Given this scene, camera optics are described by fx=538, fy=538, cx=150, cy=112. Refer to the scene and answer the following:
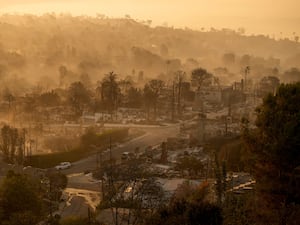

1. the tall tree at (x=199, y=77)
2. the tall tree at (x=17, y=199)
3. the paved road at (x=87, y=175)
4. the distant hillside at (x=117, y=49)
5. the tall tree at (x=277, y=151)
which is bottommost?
the paved road at (x=87, y=175)

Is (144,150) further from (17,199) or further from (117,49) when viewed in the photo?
(117,49)

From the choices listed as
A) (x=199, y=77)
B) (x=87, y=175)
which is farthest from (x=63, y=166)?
(x=199, y=77)

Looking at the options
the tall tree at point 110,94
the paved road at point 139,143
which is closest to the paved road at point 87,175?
the paved road at point 139,143

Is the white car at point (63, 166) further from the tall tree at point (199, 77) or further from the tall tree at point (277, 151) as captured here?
the tall tree at point (199, 77)

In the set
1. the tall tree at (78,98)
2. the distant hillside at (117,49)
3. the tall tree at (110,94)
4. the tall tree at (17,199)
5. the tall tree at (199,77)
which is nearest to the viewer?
the tall tree at (17,199)

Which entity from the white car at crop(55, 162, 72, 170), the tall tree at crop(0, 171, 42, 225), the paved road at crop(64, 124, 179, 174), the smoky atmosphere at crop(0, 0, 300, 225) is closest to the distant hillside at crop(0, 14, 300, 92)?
the smoky atmosphere at crop(0, 0, 300, 225)

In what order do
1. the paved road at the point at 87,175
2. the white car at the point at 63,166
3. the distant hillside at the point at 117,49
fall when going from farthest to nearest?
1. the distant hillside at the point at 117,49
2. the white car at the point at 63,166
3. the paved road at the point at 87,175

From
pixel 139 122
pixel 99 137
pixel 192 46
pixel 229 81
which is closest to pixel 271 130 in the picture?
pixel 99 137

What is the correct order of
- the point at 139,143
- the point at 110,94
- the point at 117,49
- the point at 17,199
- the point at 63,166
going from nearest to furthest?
the point at 17,199 → the point at 63,166 → the point at 139,143 → the point at 110,94 → the point at 117,49

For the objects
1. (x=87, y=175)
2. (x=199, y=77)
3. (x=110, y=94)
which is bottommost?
(x=87, y=175)

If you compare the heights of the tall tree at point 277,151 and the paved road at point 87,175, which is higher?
the tall tree at point 277,151

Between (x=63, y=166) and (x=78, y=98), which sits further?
(x=78, y=98)
